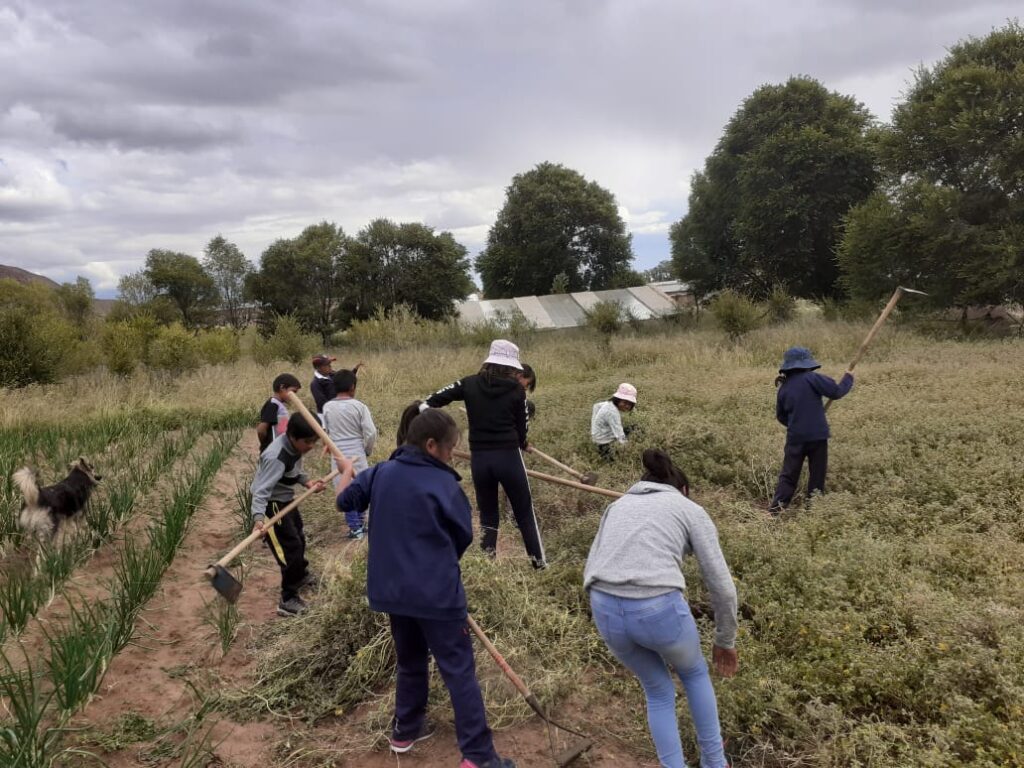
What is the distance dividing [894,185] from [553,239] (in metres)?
16.7

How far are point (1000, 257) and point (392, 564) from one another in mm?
15743

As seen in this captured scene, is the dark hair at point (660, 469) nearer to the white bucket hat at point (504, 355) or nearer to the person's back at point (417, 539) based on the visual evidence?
the person's back at point (417, 539)

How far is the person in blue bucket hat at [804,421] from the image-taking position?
17.4 feet

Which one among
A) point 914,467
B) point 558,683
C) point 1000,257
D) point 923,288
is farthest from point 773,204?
point 558,683

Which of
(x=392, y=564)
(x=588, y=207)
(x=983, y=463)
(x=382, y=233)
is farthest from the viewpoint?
(x=588, y=207)

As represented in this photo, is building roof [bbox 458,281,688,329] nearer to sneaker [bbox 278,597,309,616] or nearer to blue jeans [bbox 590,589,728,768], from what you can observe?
sneaker [bbox 278,597,309,616]

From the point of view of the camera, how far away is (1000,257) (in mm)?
13344

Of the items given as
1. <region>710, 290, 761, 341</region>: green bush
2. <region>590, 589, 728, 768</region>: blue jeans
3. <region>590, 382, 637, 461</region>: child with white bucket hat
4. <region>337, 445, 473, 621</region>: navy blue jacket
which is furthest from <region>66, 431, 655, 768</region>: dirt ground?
<region>710, 290, 761, 341</region>: green bush

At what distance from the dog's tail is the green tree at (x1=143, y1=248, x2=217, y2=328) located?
83.5 feet

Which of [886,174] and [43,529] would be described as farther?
[886,174]

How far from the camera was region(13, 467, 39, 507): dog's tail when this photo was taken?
4.56 m

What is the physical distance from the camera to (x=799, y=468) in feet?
17.7

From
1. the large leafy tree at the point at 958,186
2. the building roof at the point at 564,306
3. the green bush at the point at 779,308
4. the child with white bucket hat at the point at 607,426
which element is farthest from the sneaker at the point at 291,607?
the building roof at the point at 564,306

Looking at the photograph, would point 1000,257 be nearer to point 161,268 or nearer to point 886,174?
point 886,174
